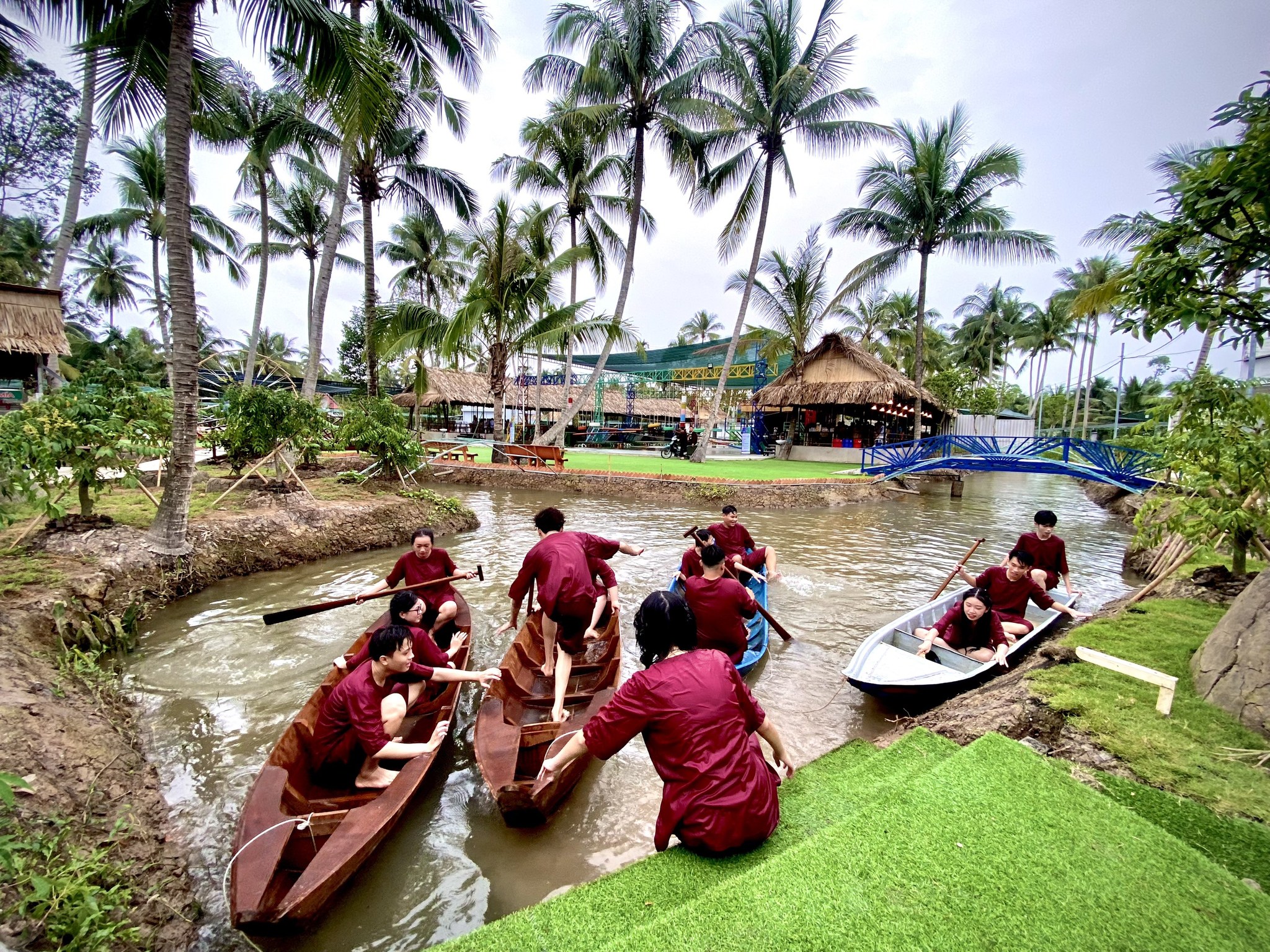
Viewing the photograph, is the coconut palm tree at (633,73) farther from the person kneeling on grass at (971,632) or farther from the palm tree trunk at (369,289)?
the person kneeling on grass at (971,632)

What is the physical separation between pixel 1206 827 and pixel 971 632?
2.59 m

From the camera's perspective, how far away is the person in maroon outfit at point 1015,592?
15.9 ft

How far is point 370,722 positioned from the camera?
3031 mm

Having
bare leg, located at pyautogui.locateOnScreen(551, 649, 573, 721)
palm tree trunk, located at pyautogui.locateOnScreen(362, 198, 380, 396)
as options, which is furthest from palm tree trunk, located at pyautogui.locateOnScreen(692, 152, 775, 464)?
bare leg, located at pyautogui.locateOnScreen(551, 649, 573, 721)

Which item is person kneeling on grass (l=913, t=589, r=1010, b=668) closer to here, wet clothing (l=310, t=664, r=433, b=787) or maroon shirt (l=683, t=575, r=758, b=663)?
maroon shirt (l=683, t=575, r=758, b=663)

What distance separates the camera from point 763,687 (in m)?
5.17

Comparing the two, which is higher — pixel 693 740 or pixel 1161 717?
pixel 693 740

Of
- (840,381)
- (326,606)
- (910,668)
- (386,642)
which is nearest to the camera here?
(386,642)

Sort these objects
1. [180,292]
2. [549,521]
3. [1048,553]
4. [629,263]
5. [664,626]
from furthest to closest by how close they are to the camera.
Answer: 1. [629,263]
2. [180,292]
3. [1048,553]
4. [549,521]
5. [664,626]

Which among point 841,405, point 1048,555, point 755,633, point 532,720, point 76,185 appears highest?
point 76,185

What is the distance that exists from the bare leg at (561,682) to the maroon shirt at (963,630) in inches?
137

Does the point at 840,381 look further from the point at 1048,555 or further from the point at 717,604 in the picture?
the point at 717,604

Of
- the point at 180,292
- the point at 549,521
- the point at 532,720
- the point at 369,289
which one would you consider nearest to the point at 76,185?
the point at 369,289

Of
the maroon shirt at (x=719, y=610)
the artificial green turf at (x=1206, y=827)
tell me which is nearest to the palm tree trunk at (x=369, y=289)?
the maroon shirt at (x=719, y=610)
